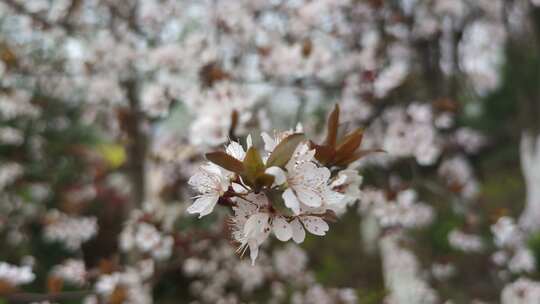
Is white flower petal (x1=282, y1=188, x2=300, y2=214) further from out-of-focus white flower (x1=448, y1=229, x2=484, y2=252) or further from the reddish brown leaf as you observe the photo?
out-of-focus white flower (x1=448, y1=229, x2=484, y2=252)

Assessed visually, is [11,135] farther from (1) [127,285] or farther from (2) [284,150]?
(2) [284,150]

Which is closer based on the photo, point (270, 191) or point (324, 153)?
point (270, 191)

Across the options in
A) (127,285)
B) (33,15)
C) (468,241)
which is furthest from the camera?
(33,15)

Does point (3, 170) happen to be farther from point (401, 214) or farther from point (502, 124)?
point (502, 124)

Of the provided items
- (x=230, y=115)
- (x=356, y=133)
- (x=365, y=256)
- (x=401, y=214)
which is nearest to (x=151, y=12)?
(x=230, y=115)

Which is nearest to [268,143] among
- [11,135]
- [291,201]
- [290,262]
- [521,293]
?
[291,201]

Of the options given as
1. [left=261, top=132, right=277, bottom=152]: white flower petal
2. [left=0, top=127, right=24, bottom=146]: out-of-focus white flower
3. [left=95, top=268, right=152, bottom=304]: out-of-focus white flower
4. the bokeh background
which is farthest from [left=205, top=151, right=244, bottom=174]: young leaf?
[left=0, top=127, right=24, bottom=146]: out-of-focus white flower

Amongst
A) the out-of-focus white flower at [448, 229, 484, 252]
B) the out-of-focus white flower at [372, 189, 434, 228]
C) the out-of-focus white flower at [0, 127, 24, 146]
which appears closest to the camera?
the out-of-focus white flower at [372, 189, 434, 228]

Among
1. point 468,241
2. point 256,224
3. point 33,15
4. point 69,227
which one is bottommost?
point 256,224
